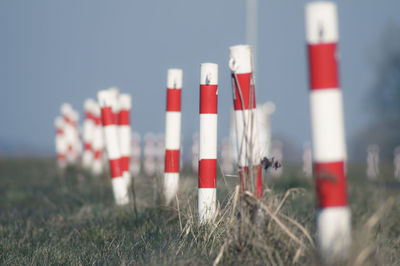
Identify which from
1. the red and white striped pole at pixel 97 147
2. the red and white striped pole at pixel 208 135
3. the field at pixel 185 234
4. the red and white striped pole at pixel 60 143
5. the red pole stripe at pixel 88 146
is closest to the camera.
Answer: the field at pixel 185 234

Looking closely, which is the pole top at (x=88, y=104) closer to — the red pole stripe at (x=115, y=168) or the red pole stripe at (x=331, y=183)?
the red pole stripe at (x=115, y=168)

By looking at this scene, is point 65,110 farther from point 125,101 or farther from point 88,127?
point 125,101

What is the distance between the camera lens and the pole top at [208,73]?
4.13m

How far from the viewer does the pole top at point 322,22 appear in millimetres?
2480

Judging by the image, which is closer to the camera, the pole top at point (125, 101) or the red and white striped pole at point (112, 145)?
the red and white striped pole at point (112, 145)

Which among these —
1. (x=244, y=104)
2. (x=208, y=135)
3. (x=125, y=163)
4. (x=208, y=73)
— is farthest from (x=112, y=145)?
(x=244, y=104)

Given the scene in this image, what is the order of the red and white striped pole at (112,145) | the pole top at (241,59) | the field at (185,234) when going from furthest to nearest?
the red and white striped pole at (112,145) < the pole top at (241,59) < the field at (185,234)

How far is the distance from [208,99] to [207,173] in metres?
0.58

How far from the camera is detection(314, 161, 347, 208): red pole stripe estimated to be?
254cm

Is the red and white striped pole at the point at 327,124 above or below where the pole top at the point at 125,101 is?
below

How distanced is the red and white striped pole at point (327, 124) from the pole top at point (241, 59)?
0.91 m

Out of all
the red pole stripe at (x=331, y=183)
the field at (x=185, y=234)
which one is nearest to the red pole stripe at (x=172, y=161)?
the field at (x=185, y=234)

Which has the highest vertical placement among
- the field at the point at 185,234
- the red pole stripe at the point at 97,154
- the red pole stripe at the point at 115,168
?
the red pole stripe at the point at 97,154

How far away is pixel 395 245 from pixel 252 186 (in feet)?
5.53
